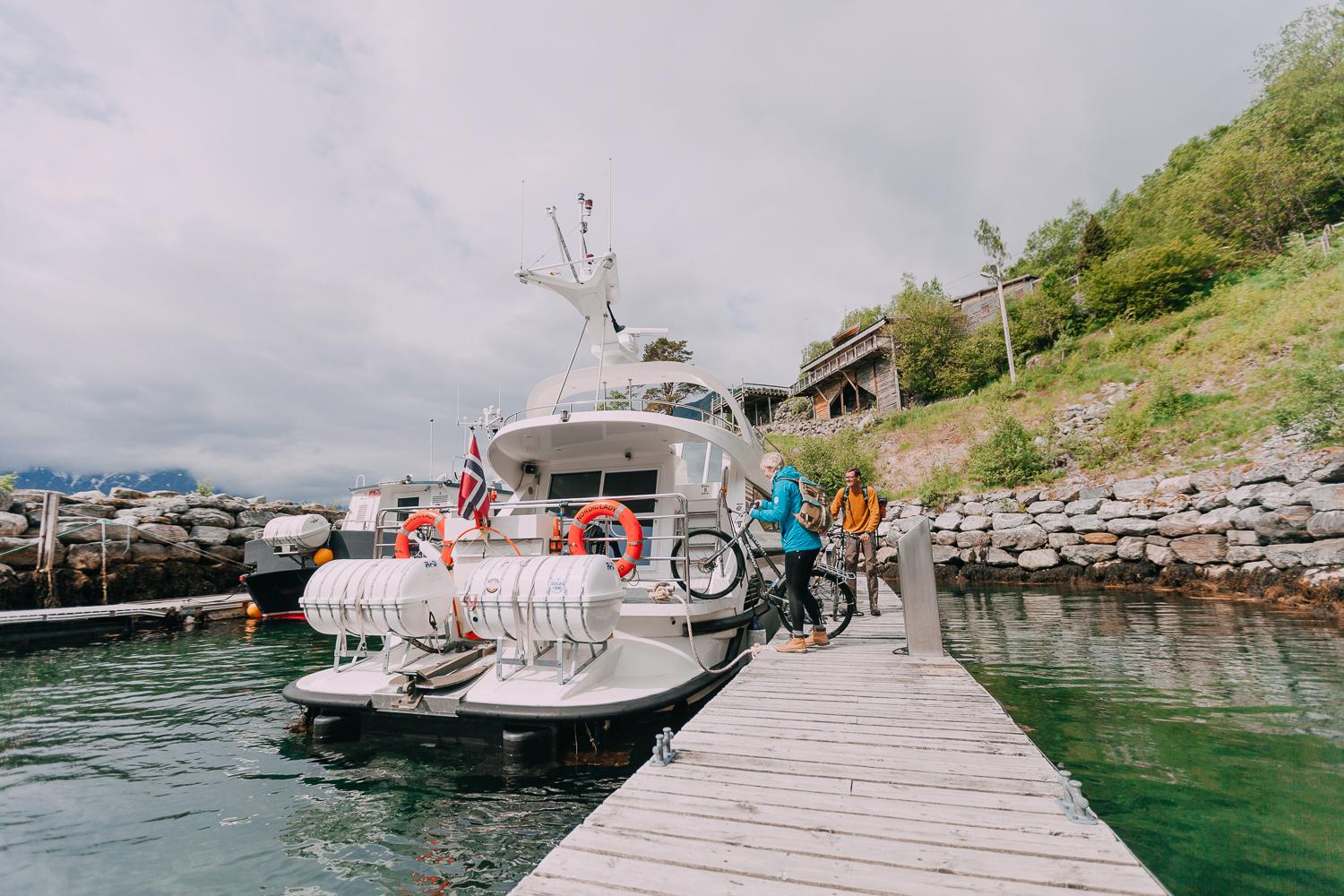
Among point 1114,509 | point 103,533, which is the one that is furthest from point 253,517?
point 1114,509

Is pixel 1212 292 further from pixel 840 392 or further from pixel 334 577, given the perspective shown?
pixel 334 577

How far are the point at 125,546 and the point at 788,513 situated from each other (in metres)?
18.2

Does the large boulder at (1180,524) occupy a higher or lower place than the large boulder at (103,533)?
lower

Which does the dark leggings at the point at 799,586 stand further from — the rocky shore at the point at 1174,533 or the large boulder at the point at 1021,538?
the large boulder at the point at 1021,538

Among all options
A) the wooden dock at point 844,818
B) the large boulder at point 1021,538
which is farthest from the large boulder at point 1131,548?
the wooden dock at point 844,818

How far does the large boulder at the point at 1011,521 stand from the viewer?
60.7 ft

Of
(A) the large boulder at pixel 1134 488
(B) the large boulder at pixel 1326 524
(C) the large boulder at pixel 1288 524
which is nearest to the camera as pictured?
(B) the large boulder at pixel 1326 524

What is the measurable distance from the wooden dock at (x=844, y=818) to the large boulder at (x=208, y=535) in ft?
64.4

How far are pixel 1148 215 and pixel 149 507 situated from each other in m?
48.2

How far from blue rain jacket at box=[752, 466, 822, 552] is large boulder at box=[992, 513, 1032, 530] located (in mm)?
15786

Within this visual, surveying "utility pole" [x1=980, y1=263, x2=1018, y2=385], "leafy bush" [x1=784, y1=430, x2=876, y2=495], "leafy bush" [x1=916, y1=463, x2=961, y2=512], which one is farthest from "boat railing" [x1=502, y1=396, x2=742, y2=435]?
"utility pole" [x1=980, y1=263, x2=1018, y2=385]

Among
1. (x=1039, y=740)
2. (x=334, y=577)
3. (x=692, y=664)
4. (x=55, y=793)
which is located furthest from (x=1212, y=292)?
(x=55, y=793)

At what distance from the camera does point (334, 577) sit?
5.38m

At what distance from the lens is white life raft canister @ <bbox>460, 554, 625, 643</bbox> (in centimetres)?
463
